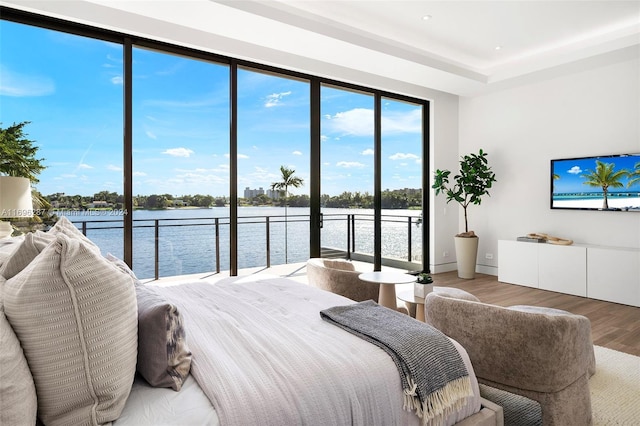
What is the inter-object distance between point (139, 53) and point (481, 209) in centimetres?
542

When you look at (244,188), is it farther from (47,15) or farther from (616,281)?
(616,281)

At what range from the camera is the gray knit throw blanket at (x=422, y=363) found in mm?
1446

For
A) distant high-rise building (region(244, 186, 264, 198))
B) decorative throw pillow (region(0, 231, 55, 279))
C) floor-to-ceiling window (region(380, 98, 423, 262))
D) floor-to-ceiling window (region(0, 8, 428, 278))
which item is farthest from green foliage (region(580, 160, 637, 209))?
decorative throw pillow (region(0, 231, 55, 279))

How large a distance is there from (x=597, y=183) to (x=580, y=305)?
1.65 metres

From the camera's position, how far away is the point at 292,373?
52.5 inches

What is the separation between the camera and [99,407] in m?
1.08

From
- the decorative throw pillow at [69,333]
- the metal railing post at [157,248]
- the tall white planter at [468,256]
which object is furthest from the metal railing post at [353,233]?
the decorative throw pillow at [69,333]

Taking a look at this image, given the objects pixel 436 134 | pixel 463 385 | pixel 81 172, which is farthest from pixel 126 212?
pixel 436 134

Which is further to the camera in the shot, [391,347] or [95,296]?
[391,347]

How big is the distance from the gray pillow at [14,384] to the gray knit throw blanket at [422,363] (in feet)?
3.74

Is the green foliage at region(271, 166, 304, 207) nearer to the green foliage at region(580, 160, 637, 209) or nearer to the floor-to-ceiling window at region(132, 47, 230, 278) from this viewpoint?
the floor-to-ceiling window at region(132, 47, 230, 278)

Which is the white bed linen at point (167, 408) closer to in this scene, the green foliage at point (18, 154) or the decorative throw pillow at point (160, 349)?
the decorative throw pillow at point (160, 349)

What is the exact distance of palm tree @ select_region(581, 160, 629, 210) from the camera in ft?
15.7

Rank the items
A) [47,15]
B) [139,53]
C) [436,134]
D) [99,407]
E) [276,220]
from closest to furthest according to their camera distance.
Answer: [99,407]
[47,15]
[139,53]
[276,220]
[436,134]
